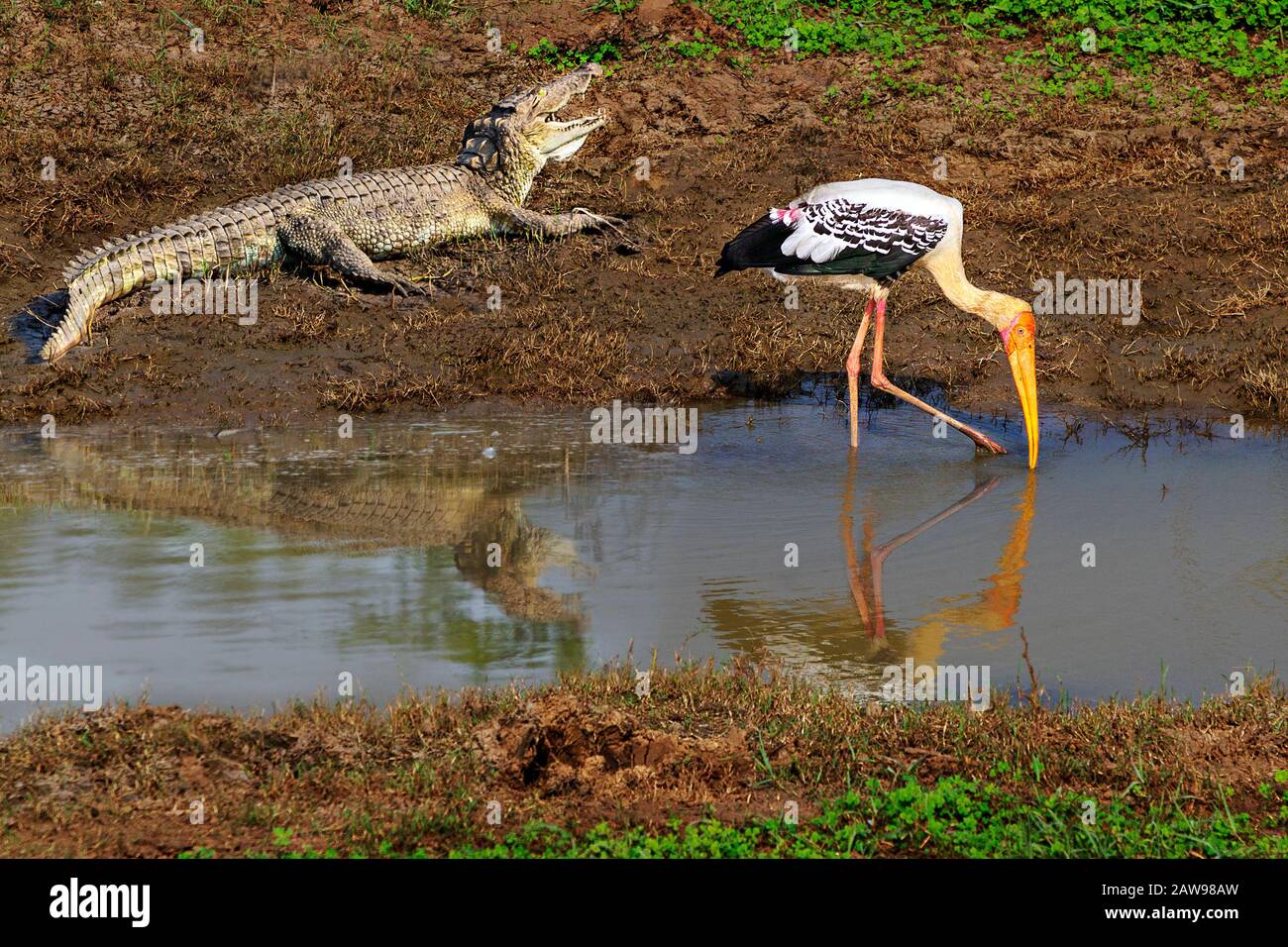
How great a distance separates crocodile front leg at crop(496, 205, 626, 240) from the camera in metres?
11.1

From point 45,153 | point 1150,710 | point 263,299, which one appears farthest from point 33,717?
point 45,153

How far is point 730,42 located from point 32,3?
6.23 m

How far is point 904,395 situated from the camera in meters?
8.57

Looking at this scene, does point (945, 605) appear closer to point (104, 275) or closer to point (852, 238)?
point (852, 238)

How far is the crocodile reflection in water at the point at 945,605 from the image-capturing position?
5445mm

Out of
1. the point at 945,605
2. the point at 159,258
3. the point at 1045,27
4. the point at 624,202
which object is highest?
the point at 1045,27

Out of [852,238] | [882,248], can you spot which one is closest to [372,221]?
[852,238]

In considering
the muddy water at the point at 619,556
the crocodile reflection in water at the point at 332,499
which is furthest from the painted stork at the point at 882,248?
the crocodile reflection in water at the point at 332,499

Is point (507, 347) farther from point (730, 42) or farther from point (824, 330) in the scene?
point (730, 42)

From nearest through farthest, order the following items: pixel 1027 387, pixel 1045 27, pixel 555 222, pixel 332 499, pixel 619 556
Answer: pixel 619 556
pixel 332 499
pixel 1027 387
pixel 555 222
pixel 1045 27

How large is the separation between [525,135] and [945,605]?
696cm

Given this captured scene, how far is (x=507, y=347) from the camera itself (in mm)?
9500

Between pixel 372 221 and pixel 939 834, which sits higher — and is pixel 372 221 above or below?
above

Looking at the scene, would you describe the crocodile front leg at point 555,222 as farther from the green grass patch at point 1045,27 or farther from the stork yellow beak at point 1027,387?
the stork yellow beak at point 1027,387
